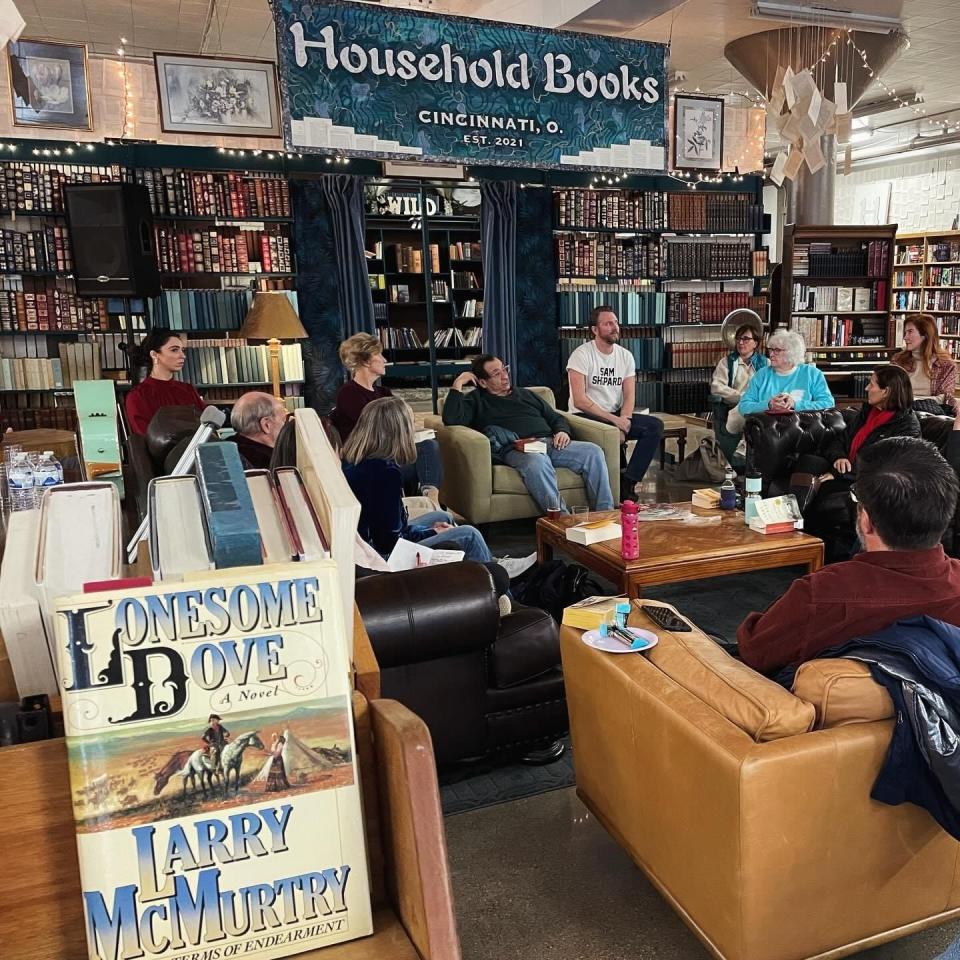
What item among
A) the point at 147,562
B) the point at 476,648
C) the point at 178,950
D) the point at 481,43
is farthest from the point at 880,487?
the point at 481,43

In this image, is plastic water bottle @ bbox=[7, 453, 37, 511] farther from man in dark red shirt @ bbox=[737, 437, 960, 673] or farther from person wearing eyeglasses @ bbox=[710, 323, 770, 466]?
person wearing eyeglasses @ bbox=[710, 323, 770, 466]

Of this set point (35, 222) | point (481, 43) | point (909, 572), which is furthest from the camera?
point (35, 222)

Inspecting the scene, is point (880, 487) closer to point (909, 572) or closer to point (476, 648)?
point (909, 572)

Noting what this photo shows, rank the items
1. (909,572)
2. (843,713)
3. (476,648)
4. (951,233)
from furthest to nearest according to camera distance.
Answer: (951,233) < (476,648) < (909,572) < (843,713)

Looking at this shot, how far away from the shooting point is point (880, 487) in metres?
1.88

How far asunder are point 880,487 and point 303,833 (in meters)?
1.52

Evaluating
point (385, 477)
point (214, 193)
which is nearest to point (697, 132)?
point (214, 193)

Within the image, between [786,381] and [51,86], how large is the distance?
4938 mm

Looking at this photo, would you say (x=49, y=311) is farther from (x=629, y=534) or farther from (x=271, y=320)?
(x=629, y=534)

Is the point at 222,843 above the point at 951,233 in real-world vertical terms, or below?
below

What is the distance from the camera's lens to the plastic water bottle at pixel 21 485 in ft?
8.78

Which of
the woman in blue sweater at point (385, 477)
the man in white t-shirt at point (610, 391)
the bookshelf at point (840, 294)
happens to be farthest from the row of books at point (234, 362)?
the bookshelf at point (840, 294)

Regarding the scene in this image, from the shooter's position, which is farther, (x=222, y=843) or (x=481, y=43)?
(x=481, y=43)

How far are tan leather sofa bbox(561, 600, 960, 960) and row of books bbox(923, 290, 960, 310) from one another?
460 inches
